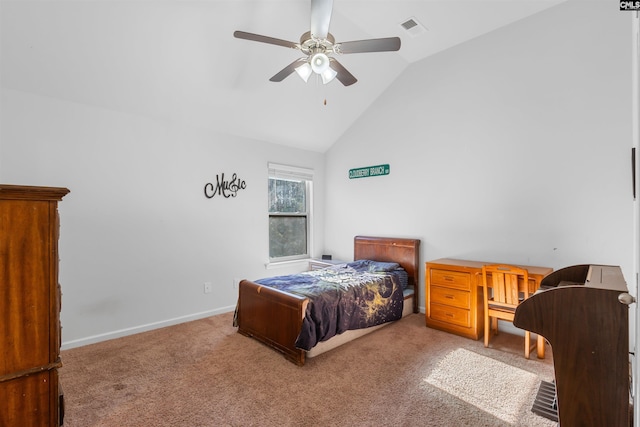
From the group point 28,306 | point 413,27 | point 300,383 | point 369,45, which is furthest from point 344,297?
point 413,27

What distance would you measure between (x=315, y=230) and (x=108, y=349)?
306cm

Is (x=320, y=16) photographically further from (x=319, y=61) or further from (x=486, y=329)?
(x=486, y=329)

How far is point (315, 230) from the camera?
196 inches

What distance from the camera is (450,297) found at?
320cm

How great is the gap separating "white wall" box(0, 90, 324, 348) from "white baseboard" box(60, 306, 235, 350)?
1 centimetres

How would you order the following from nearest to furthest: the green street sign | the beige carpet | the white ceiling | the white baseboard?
1. the beige carpet
2. the white ceiling
3. the white baseboard
4. the green street sign

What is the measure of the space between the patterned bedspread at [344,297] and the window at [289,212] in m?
1.05

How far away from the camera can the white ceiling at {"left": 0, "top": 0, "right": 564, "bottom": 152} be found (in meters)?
2.31

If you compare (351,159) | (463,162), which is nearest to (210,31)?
(351,159)

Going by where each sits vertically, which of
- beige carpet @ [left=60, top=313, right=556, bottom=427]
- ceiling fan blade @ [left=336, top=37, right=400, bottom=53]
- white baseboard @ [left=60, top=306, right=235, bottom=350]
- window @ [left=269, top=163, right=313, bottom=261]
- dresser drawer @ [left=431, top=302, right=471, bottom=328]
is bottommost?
beige carpet @ [left=60, top=313, right=556, bottom=427]

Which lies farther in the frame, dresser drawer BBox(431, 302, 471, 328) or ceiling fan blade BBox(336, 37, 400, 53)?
dresser drawer BBox(431, 302, 471, 328)

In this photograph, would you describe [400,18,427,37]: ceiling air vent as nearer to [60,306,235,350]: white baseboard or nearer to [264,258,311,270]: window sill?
[264,258,311,270]: window sill

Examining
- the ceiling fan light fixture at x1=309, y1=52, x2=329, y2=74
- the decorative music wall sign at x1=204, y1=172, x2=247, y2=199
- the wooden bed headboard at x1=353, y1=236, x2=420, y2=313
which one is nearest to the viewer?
the ceiling fan light fixture at x1=309, y1=52, x2=329, y2=74

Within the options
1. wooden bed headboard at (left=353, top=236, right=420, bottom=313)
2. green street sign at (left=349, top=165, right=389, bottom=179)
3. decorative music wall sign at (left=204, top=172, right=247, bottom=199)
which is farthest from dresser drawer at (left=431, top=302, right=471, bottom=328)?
decorative music wall sign at (left=204, top=172, right=247, bottom=199)
